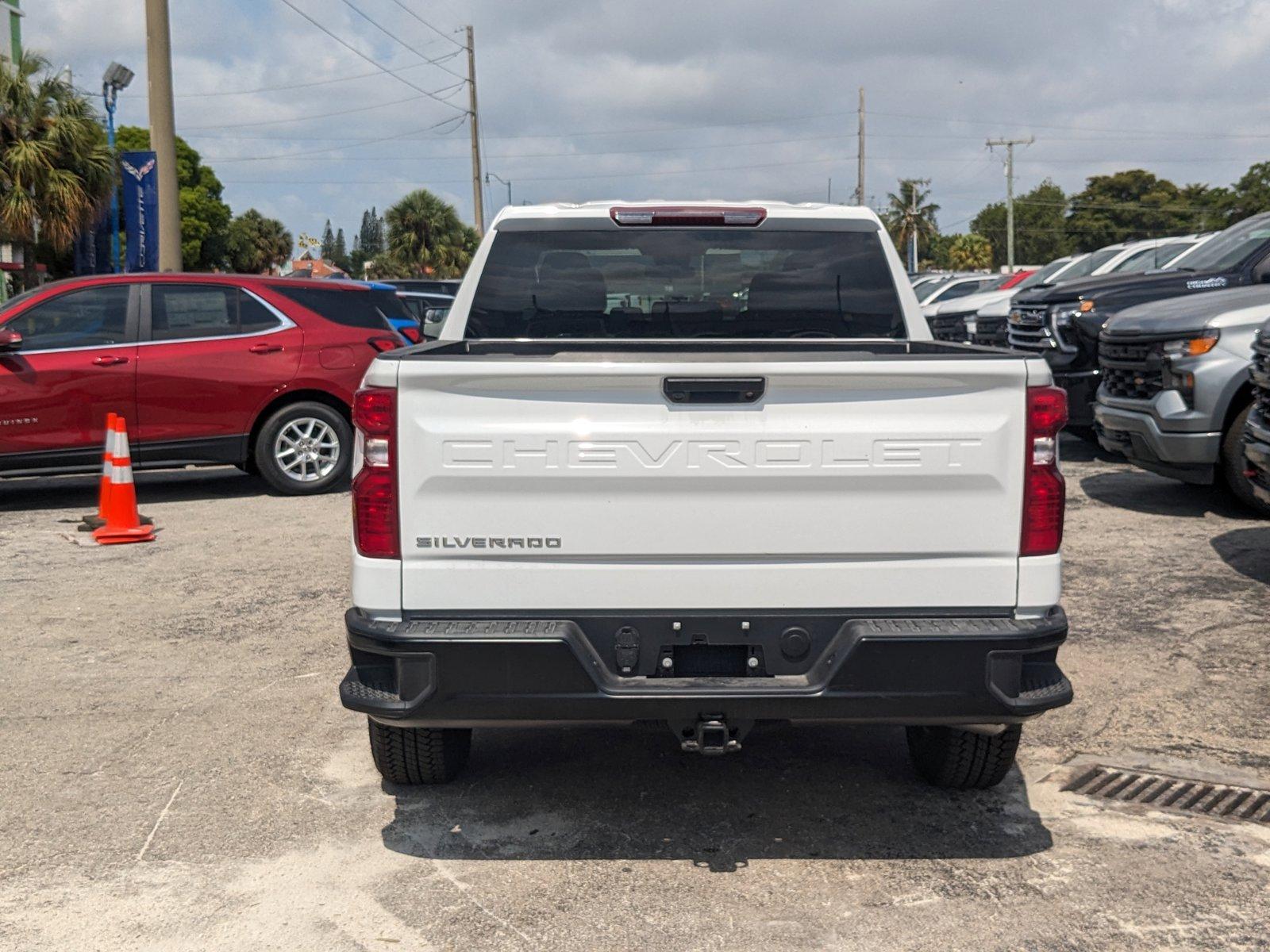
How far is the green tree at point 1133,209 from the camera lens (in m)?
105

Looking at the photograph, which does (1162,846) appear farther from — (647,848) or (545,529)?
(545,529)

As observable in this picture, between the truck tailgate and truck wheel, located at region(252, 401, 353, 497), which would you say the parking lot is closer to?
the truck tailgate

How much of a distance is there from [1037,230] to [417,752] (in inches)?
5152

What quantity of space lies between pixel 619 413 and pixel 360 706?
107cm

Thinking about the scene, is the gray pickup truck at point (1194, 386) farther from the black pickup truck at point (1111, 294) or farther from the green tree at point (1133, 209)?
the green tree at point (1133, 209)

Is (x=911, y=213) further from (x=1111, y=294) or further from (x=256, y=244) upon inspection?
(x=1111, y=294)

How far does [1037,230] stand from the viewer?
12812 centimetres

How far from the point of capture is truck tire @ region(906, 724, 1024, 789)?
449 cm

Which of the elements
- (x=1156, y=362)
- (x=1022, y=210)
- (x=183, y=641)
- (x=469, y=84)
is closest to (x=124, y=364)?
(x=183, y=641)

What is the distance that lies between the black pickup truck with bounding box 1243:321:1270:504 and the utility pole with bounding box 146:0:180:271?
12462 mm

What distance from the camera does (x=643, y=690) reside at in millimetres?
3805

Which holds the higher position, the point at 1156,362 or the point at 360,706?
the point at 1156,362

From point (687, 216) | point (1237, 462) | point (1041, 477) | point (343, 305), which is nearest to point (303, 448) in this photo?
point (343, 305)

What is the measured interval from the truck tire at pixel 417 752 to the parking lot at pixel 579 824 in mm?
96
